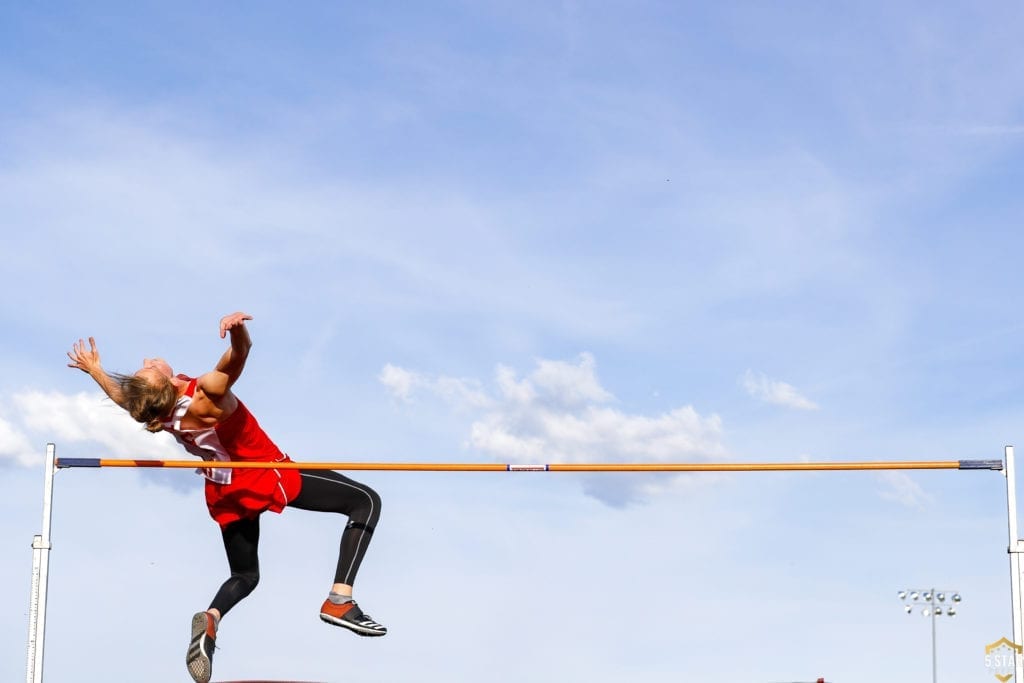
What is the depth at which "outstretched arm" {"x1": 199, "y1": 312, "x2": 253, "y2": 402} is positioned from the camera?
6570 mm

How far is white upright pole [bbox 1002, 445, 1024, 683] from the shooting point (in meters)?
7.63

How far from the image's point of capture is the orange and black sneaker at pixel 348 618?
7.46m

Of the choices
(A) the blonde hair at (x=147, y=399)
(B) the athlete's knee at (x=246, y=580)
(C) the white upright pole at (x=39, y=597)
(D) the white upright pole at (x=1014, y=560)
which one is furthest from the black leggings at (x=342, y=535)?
(D) the white upright pole at (x=1014, y=560)

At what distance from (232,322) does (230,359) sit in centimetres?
34

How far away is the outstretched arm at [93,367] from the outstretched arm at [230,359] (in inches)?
27.8

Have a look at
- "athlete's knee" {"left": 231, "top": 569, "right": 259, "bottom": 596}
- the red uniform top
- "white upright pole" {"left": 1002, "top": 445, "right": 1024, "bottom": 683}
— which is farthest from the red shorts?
"white upright pole" {"left": 1002, "top": 445, "right": 1024, "bottom": 683}

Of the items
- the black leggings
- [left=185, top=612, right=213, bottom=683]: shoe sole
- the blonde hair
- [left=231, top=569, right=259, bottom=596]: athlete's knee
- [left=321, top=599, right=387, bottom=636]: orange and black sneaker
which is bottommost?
[left=185, top=612, right=213, bottom=683]: shoe sole

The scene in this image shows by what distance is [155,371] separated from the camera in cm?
723

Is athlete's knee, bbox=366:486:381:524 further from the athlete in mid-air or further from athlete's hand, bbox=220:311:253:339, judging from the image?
athlete's hand, bbox=220:311:253:339

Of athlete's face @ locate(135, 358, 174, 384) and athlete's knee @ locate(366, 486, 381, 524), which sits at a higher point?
athlete's face @ locate(135, 358, 174, 384)

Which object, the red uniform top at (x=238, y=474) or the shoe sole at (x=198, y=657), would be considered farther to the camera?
the red uniform top at (x=238, y=474)

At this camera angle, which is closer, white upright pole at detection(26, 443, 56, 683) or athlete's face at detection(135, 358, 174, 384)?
athlete's face at detection(135, 358, 174, 384)

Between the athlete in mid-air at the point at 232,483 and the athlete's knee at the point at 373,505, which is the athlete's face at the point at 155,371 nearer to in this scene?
the athlete in mid-air at the point at 232,483

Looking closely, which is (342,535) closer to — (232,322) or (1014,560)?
(232,322)
